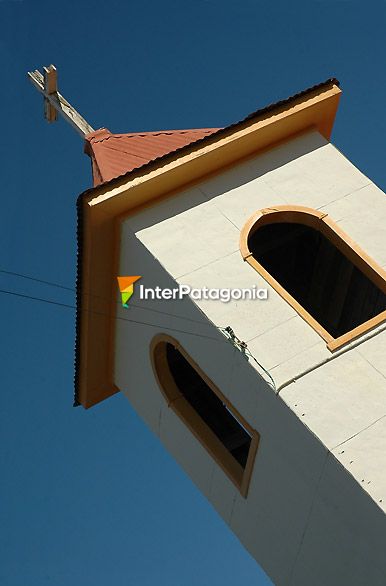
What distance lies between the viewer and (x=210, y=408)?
2020 cm

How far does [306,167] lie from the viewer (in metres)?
18.9

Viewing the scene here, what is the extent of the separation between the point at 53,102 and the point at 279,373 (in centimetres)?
930

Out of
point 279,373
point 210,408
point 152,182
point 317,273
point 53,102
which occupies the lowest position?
point 279,373

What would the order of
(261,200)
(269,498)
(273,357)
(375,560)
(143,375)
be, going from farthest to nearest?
1. (143,375)
2. (261,200)
3. (269,498)
4. (273,357)
5. (375,560)

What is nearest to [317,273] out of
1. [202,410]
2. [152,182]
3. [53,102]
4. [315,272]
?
[315,272]

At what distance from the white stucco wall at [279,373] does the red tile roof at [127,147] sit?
5.65 ft

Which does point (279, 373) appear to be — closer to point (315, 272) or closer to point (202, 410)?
point (202, 410)

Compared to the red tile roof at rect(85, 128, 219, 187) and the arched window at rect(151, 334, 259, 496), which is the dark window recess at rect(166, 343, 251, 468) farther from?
the red tile roof at rect(85, 128, 219, 187)

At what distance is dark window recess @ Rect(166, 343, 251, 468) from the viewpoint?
19.5m

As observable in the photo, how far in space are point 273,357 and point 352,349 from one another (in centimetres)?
110

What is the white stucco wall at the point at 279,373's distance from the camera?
15367 mm

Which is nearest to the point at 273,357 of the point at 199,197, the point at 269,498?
the point at 269,498

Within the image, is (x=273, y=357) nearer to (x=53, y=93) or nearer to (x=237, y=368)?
(x=237, y=368)

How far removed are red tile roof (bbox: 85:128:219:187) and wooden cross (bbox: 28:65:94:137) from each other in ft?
2.51
